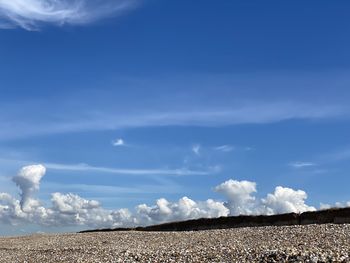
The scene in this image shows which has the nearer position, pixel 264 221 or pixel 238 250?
pixel 238 250

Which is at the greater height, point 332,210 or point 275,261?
point 332,210

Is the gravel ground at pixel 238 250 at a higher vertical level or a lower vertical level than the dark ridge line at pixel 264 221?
lower

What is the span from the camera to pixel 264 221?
168ft

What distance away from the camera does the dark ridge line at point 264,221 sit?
46125mm

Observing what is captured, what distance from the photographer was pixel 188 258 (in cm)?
2467

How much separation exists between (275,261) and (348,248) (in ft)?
16.3

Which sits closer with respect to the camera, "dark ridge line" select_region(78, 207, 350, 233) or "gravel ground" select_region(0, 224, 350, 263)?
"gravel ground" select_region(0, 224, 350, 263)

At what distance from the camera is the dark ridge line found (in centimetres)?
4612

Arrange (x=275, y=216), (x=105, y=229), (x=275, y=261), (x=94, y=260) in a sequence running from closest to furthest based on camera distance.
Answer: (x=275, y=261) → (x=94, y=260) → (x=275, y=216) → (x=105, y=229)

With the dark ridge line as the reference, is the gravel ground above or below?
below

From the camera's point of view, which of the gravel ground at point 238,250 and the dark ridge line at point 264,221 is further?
the dark ridge line at point 264,221

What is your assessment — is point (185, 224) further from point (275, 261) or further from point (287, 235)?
point (275, 261)

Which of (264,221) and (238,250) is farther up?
(264,221)

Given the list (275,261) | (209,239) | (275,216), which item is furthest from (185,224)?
(275,261)
